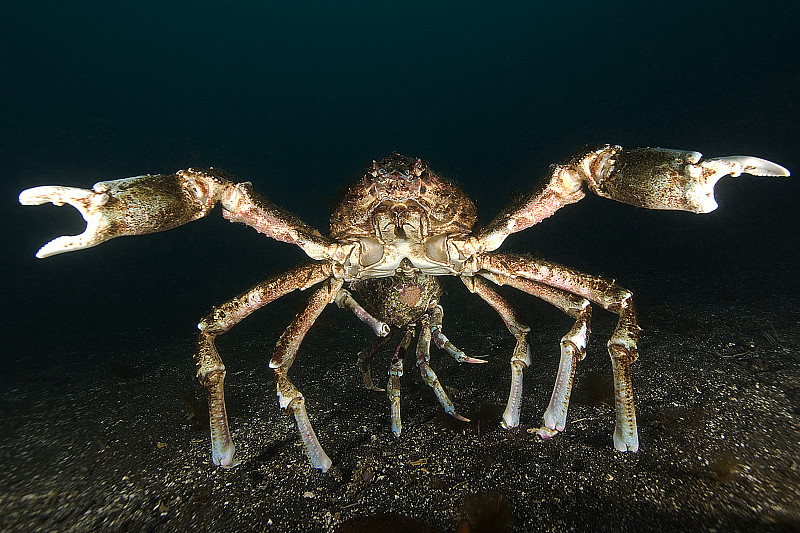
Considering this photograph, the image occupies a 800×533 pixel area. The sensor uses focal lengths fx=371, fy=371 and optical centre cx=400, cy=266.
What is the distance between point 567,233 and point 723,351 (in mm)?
17379

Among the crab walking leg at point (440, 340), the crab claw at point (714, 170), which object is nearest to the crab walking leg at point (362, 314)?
the crab walking leg at point (440, 340)

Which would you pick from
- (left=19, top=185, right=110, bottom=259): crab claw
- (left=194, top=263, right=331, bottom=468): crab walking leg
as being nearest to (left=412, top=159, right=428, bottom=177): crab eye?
(left=194, top=263, right=331, bottom=468): crab walking leg

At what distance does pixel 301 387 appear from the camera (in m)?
4.76

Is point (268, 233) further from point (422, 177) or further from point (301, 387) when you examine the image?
point (301, 387)

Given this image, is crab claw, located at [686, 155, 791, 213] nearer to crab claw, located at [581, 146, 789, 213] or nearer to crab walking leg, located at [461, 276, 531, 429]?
crab claw, located at [581, 146, 789, 213]

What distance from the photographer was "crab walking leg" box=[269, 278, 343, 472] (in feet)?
9.93

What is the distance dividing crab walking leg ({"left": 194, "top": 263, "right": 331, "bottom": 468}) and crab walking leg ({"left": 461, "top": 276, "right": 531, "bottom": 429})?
1.75 metres

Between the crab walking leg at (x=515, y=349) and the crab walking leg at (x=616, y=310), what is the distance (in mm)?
607

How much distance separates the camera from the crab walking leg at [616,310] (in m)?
2.76

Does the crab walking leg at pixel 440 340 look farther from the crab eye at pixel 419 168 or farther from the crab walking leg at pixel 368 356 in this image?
the crab eye at pixel 419 168

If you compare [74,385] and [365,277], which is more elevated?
[365,277]

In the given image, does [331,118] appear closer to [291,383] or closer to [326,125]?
[326,125]

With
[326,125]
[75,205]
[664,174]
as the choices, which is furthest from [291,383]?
[326,125]

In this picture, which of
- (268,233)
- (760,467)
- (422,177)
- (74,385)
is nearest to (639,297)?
(760,467)
